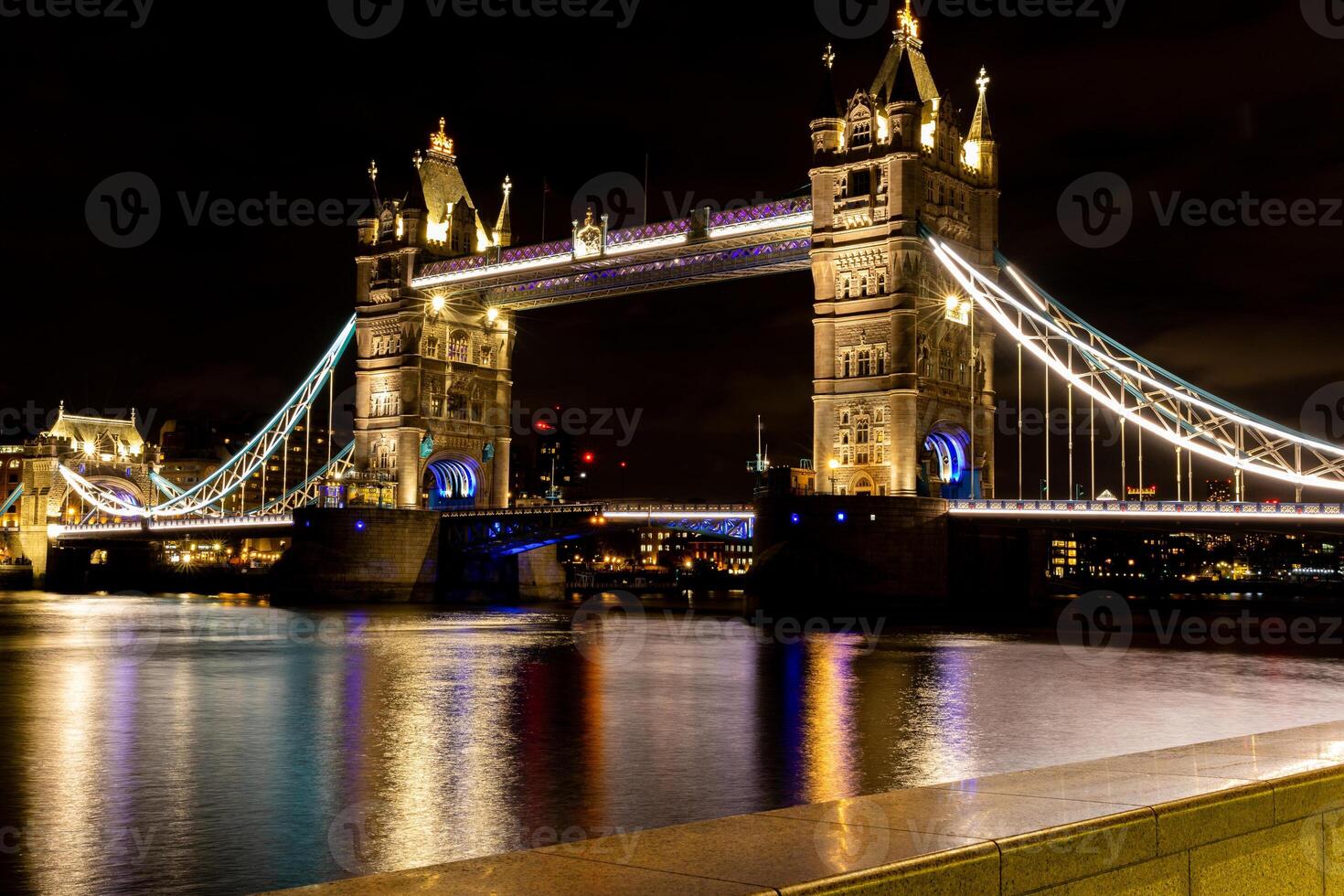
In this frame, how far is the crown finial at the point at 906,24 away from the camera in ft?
164

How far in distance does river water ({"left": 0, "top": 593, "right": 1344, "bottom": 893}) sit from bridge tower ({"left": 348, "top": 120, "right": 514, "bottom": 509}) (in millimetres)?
27129

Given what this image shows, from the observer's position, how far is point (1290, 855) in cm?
560

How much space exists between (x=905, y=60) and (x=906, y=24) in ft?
5.81

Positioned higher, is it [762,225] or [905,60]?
[905,60]

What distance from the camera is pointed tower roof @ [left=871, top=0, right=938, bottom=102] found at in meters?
49.6

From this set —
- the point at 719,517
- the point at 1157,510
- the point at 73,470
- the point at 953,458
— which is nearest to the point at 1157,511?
the point at 1157,510

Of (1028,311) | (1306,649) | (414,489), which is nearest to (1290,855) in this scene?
(1306,649)

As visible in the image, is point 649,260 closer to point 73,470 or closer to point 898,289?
point 898,289

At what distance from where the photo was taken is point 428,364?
63.8 meters

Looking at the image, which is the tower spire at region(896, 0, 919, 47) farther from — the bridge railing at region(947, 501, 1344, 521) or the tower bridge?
the bridge railing at region(947, 501, 1344, 521)

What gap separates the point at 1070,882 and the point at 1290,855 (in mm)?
1432

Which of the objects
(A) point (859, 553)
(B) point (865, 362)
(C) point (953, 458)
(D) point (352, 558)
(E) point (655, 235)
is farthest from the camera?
(D) point (352, 558)

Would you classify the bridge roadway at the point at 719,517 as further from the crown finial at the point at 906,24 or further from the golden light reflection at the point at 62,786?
the golden light reflection at the point at 62,786

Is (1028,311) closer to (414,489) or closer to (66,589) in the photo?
(414,489)
